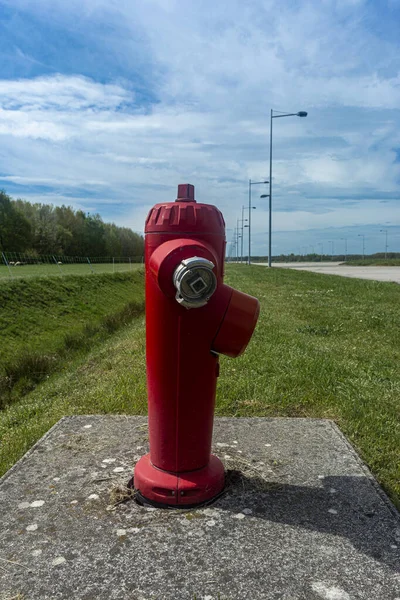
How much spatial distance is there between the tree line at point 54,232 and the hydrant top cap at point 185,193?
47.7 m

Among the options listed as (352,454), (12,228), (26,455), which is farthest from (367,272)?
(12,228)

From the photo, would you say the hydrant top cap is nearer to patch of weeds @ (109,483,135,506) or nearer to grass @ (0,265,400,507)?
patch of weeds @ (109,483,135,506)

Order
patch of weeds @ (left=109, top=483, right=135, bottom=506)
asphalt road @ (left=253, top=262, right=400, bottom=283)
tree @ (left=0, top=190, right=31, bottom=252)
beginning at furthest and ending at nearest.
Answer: tree @ (left=0, top=190, right=31, bottom=252) < asphalt road @ (left=253, top=262, right=400, bottom=283) < patch of weeds @ (left=109, top=483, right=135, bottom=506)

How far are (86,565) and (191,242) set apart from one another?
140 centimetres

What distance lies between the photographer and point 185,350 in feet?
7.97

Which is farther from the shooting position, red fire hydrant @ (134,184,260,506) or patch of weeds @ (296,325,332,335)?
patch of weeds @ (296,325,332,335)


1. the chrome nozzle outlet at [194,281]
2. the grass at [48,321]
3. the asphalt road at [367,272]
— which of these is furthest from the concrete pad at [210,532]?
the asphalt road at [367,272]

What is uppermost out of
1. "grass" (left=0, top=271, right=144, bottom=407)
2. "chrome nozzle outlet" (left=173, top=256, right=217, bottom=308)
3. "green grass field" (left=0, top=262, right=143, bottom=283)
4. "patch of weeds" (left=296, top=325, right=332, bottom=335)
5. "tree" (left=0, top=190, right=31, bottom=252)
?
"tree" (left=0, top=190, right=31, bottom=252)

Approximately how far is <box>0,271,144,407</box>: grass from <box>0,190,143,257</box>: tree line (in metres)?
30.3

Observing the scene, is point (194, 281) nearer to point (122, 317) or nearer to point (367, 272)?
point (122, 317)

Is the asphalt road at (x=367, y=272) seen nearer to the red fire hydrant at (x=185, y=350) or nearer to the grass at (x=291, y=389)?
the grass at (x=291, y=389)

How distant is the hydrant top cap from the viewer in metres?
2.50

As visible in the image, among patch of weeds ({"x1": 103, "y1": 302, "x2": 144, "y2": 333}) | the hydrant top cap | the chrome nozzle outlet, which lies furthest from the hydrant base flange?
patch of weeds ({"x1": 103, "y1": 302, "x2": 144, "y2": 333})

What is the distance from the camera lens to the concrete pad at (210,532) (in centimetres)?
191
